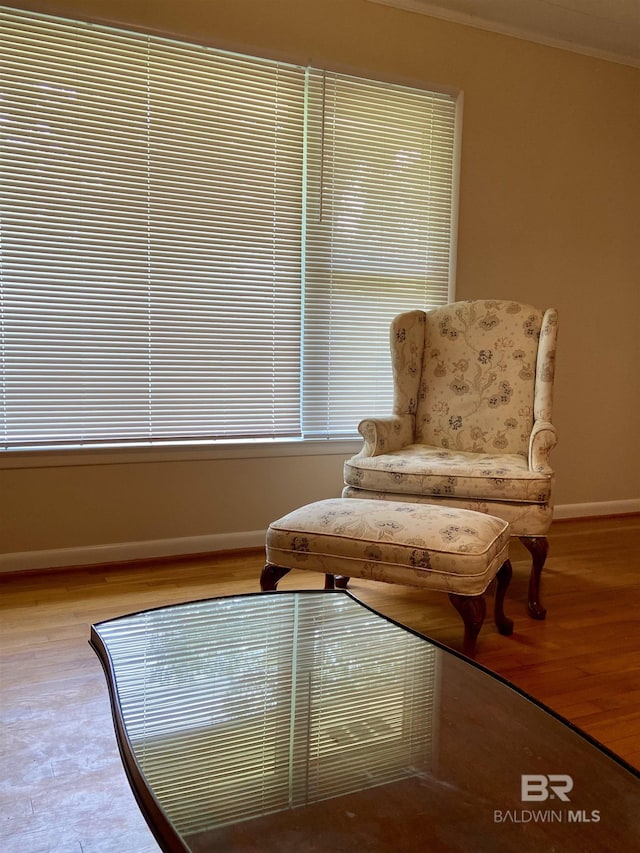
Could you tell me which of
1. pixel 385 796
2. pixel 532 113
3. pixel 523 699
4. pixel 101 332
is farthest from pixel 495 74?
pixel 385 796

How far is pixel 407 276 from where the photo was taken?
3604 mm

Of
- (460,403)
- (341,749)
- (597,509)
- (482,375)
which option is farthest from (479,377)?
(341,749)

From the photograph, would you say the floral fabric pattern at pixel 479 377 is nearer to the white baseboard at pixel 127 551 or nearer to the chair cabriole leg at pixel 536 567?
the chair cabriole leg at pixel 536 567

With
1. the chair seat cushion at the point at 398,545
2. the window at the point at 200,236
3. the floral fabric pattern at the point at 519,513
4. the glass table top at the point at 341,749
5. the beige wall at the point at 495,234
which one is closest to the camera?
the glass table top at the point at 341,749

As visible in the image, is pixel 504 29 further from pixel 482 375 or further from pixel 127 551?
pixel 127 551

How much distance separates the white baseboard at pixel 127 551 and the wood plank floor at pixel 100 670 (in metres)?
0.05

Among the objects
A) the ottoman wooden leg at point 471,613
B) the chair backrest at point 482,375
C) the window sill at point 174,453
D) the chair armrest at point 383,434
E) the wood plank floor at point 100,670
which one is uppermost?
the chair backrest at point 482,375

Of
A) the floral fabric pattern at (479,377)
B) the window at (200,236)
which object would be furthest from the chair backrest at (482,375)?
the window at (200,236)

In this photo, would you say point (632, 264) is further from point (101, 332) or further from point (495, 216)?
point (101, 332)

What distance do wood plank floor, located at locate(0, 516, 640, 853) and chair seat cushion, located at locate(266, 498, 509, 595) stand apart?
1.27ft

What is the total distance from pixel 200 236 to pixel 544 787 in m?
2.69

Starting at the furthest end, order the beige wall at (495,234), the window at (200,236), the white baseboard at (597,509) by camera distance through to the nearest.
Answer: the white baseboard at (597,509) → the beige wall at (495,234) → the window at (200,236)

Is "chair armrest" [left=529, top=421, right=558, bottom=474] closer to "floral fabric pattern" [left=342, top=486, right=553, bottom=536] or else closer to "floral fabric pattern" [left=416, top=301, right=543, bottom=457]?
"floral fabric pattern" [left=342, top=486, right=553, bottom=536]

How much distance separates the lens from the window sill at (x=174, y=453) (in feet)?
9.55
